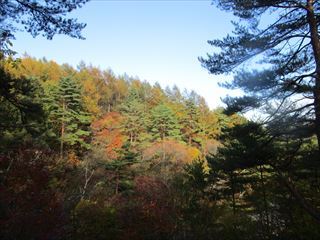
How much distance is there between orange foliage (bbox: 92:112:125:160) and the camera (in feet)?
112

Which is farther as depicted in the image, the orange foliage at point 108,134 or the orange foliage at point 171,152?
the orange foliage at point 108,134

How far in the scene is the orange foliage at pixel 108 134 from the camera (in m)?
34.1

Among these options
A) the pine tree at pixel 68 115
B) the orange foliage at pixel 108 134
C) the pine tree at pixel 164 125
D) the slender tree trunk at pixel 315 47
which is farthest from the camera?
the pine tree at pixel 164 125

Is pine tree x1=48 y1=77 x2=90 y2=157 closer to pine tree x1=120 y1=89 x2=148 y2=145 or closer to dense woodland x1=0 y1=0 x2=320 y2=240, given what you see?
dense woodland x1=0 y1=0 x2=320 y2=240

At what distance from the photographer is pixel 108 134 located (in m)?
37.1

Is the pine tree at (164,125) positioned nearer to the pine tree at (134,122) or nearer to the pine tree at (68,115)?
the pine tree at (134,122)

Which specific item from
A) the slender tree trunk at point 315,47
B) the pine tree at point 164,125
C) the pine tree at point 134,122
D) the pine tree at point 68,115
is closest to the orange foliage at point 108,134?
the pine tree at point 134,122

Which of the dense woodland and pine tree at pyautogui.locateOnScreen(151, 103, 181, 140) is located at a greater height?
pine tree at pyautogui.locateOnScreen(151, 103, 181, 140)

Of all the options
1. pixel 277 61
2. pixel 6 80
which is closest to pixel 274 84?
pixel 277 61

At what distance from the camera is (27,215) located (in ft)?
27.9

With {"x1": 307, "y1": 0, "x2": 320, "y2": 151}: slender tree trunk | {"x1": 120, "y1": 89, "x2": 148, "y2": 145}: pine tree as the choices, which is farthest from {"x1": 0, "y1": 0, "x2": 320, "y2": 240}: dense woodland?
{"x1": 120, "y1": 89, "x2": 148, "y2": 145}: pine tree

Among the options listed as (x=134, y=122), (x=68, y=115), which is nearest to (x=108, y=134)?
(x=134, y=122)

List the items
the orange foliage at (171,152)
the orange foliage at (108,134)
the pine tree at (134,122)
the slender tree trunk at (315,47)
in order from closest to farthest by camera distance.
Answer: the slender tree trunk at (315,47), the orange foliage at (171,152), the orange foliage at (108,134), the pine tree at (134,122)

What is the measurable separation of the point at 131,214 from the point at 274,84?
8.44 m
